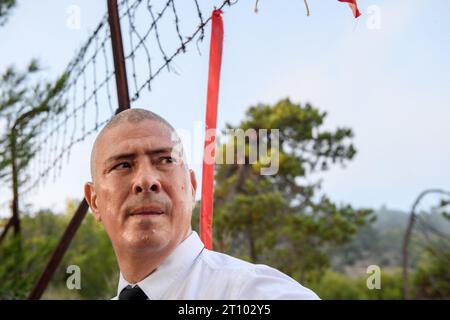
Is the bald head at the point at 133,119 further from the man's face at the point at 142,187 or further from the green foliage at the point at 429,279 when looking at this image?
the green foliage at the point at 429,279

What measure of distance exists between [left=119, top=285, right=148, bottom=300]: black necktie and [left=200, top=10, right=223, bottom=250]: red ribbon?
534 mm

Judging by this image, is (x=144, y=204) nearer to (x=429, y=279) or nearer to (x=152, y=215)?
(x=152, y=215)

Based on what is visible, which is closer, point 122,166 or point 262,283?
point 262,283

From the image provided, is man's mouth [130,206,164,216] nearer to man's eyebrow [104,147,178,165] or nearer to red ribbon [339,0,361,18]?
man's eyebrow [104,147,178,165]

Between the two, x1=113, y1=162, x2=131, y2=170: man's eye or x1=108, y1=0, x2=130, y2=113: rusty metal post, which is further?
x1=108, y1=0, x2=130, y2=113: rusty metal post

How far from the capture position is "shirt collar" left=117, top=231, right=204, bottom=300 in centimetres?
94

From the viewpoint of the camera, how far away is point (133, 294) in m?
0.95

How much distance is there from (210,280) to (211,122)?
617 millimetres

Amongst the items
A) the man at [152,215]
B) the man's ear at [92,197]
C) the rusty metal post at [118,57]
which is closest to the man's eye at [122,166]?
the man at [152,215]

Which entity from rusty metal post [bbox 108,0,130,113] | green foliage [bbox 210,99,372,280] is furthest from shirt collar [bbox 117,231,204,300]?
green foliage [bbox 210,99,372,280]

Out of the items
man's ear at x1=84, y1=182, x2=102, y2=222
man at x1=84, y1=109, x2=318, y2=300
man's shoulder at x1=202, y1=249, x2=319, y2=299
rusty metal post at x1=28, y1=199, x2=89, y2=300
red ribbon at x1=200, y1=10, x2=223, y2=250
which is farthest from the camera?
rusty metal post at x1=28, y1=199, x2=89, y2=300

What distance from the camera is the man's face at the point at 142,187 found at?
3.03 ft

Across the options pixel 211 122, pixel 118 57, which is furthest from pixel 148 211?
pixel 118 57

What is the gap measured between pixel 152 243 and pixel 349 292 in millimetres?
13878
